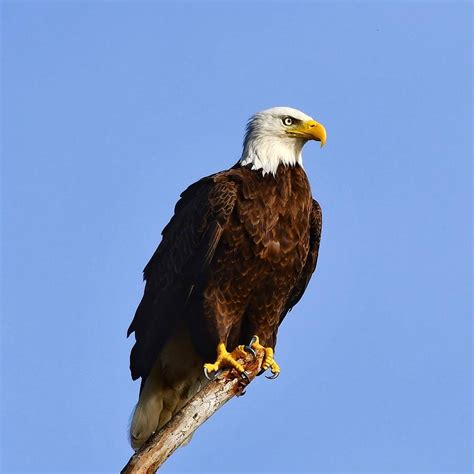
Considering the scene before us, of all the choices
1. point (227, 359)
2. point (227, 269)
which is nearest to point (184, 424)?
point (227, 359)

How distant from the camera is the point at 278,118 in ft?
25.9

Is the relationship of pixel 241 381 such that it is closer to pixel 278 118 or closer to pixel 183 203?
pixel 183 203

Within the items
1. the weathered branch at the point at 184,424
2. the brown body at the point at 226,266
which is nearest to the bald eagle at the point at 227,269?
the brown body at the point at 226,266

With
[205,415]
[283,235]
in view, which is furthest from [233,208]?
[205,415]

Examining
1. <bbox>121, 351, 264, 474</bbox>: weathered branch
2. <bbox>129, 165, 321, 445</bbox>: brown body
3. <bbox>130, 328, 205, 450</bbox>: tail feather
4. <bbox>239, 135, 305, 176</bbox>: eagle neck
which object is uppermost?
<bbox>239, 135, 305, 176</bbox>: eagle neck

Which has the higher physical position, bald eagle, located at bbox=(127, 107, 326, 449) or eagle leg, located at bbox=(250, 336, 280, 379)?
bald eagle, located at bbox=(127, 107, 326, 449)

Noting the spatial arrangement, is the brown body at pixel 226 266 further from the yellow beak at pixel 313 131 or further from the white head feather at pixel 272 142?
the yellow beak at pixel 313 131

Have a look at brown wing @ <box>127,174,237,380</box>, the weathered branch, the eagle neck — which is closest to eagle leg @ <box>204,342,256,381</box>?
the weathered branch

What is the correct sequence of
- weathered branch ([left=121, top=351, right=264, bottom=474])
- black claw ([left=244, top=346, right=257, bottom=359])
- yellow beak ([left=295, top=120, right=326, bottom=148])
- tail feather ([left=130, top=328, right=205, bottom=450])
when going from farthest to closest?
yellow beak ([left=295, top=120, right=326, bottom=148]), tail feather ([left=130, top=328, right=205, bottom=450]), black claw ([left=244, top=346, right=257, bottom=359]), weathered branch ([left=121, top=351, right=264, bottom=474])

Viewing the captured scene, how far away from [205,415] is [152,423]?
4.55ft

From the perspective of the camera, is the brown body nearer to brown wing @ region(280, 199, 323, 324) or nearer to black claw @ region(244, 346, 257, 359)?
brown wing @ region(280, 199, 323, 324)

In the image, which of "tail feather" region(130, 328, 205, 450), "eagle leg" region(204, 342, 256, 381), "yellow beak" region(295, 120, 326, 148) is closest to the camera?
"eagle leg" region(204, 342, 256, 381)

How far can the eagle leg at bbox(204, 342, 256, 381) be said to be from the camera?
6.95 metres

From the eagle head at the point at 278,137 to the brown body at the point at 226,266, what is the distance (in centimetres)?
12
